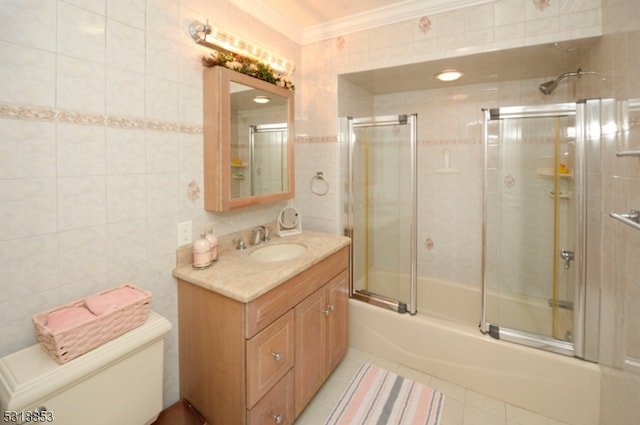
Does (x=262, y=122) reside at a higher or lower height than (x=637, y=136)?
higher

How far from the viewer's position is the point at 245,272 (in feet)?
4.69

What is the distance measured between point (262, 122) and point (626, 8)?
1.85m

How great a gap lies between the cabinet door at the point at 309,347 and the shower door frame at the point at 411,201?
2.15 ft

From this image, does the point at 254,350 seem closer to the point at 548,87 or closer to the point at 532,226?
the point at 532,226

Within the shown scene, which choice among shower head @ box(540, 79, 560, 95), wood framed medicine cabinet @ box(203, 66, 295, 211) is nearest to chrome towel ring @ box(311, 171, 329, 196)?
wood framed medicine cabinet @ box(203, 66, 295, 211)

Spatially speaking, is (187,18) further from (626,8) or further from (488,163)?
(626,8)

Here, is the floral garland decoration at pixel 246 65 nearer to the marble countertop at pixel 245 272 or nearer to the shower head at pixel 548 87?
the marble countertop at pixel 245 272

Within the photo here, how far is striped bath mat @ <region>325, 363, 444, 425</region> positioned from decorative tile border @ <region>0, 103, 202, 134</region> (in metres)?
1.77

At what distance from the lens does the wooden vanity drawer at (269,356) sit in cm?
123

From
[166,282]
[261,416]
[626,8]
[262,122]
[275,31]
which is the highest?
[275,31]

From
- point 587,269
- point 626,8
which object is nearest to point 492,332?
point 587,269

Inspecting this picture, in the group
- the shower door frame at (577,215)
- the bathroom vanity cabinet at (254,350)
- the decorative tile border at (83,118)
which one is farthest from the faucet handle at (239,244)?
the shower door frame at (577,215)

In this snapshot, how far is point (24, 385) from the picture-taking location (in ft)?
2.71

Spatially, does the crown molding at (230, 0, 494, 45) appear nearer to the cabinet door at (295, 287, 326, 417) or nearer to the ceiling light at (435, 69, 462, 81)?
the ceiling light at (435, 69, 462, 81)
